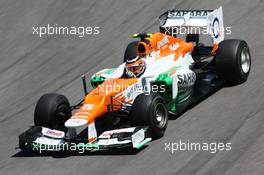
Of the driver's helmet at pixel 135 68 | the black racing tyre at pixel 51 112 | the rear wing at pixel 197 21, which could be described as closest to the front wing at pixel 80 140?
the black racing tyre at pixel 51 112

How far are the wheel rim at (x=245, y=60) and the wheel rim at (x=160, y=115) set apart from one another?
3.10 metres

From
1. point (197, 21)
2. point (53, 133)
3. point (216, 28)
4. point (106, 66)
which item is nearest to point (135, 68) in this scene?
point (53, 133)

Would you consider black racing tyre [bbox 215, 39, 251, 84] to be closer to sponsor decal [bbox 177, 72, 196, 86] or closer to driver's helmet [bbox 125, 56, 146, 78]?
sponsor decal [bbox 177, 72, 196, 86]

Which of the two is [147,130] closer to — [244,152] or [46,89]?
[244,152]

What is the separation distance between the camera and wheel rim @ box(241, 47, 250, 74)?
17250 mm

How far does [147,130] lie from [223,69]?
3387 mm

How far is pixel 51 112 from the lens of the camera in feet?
50.2

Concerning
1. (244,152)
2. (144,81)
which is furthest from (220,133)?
(144,81)

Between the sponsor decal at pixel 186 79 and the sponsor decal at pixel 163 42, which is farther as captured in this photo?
the sponsor decal at pixel 163 42

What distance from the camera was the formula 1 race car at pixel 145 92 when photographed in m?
14.4

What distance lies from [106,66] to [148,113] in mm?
5818

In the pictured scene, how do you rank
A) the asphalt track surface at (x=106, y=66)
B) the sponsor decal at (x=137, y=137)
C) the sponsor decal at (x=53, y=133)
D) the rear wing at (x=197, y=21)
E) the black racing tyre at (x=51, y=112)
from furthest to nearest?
the rear wing at (x=197, y=21)
the black racing tyre at (x=51, y=112)
the sponsor decal at (x=53, y=133)
the sponsor decal at (x=137, y=137)
the asphalt track surface at (x=106, y=66)

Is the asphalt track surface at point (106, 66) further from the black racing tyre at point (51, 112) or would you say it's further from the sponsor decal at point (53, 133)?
the black racing tyre at point (51, 112)

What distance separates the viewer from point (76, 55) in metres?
21.3
